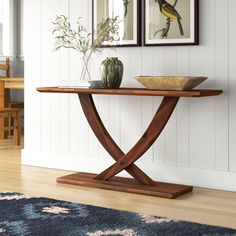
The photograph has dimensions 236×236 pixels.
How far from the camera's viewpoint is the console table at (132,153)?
12.8 ft

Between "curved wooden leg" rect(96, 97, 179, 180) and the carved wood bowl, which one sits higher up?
the carved wood bowl

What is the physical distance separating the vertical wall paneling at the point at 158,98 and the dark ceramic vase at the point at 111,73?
342 mm

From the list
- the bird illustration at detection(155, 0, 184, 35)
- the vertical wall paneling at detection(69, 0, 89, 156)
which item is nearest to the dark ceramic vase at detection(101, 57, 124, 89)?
the bird illustration at detection(155, 0, 184, 35)

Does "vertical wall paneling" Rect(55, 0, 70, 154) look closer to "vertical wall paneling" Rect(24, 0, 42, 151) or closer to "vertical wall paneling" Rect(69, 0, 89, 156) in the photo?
"vertical wall paneling" Rect(69, 0, 89, 156)

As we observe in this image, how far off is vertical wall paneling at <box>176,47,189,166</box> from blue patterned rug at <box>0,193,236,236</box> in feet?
3.46

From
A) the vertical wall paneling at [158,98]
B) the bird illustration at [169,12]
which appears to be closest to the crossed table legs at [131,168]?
the vertical wall paneling at [158,98]

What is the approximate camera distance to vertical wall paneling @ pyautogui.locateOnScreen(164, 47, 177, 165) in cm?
431

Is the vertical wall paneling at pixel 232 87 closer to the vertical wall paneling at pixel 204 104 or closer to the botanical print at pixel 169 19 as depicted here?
the vertical wall paneling at pixel 204 104

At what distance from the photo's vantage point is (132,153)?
4109mm

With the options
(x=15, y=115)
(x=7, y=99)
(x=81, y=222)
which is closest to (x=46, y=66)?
(x=15, y=115)

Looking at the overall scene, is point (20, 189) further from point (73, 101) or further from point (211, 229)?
point (211, 229)

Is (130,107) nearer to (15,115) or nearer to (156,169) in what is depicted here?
(156,169)

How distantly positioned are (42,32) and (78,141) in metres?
1.01

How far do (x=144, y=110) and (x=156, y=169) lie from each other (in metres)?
0.46
